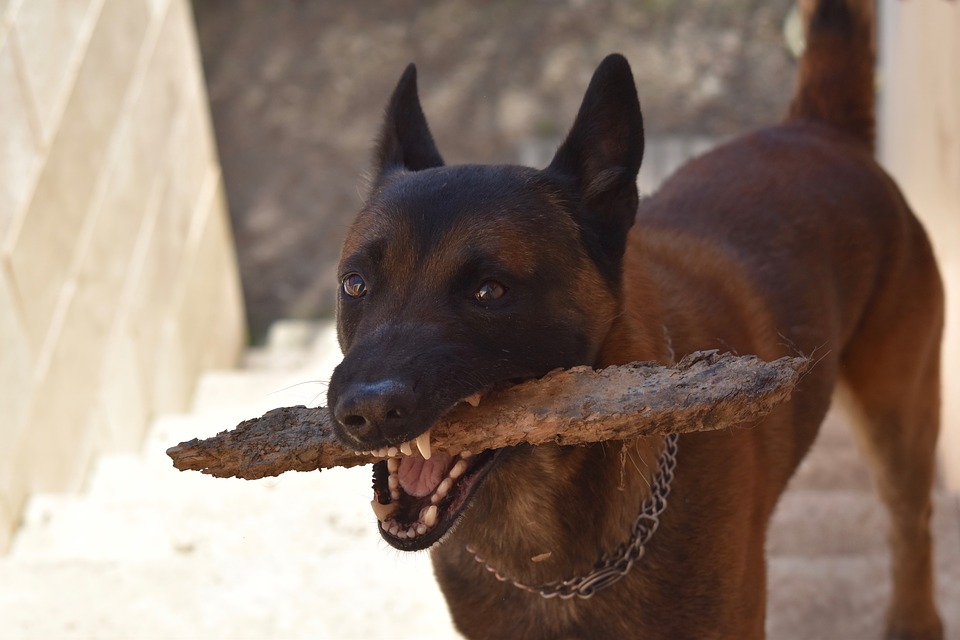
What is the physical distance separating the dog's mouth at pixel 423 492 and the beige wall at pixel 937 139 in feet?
9.37

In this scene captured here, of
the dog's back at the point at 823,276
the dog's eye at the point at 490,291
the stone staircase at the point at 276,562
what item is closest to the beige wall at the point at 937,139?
the stone staircase at the point at 276,562

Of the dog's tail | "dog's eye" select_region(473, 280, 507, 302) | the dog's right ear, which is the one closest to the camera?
"dog's eye" select_region(473, 280, 507, 302)

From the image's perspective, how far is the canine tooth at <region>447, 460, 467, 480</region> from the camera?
2412 mm

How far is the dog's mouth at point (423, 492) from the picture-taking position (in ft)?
7.59

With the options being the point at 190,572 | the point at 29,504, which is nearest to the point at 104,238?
the point at 29,504

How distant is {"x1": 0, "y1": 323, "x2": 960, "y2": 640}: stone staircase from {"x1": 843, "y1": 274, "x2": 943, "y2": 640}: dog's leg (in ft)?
0.66

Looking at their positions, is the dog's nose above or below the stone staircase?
above

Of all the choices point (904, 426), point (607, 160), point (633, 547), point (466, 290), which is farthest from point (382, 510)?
point (904, 426)

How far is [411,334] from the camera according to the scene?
2307 millimetres

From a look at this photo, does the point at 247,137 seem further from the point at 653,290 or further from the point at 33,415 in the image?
the point at 653,290

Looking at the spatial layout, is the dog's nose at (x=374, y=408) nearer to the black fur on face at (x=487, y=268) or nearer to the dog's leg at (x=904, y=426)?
the black fur on face at (x=487, y=268)

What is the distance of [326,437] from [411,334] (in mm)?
307

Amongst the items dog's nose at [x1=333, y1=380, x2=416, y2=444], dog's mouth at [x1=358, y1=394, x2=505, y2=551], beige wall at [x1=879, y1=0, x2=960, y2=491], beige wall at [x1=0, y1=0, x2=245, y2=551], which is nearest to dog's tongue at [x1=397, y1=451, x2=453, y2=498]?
dog's mouth at [x1=358, y1=394, x2=505, y2=551]

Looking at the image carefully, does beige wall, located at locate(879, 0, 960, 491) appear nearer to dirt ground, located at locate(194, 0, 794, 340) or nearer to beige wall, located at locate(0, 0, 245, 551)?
beige wall, located at locate(0, 0, 245, 551)
